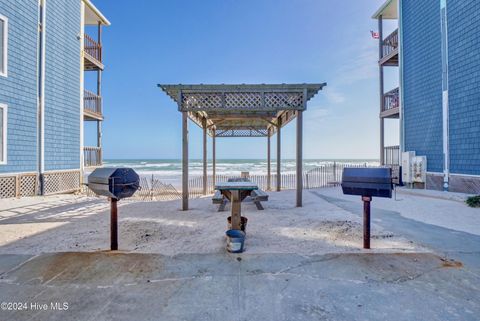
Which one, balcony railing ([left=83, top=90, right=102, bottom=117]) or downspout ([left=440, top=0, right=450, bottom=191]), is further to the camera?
balcony railing ([left=83, top=90, right=102, bottom=117])

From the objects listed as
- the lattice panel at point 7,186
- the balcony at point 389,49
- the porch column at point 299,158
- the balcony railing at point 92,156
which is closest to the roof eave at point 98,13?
the balcony railing at point 92,156

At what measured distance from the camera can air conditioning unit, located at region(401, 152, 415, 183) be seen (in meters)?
10.1

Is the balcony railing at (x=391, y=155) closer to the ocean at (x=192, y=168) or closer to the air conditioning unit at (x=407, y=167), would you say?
the air conditioning unit at (x=407, y=167)

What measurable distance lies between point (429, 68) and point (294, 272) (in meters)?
11.0

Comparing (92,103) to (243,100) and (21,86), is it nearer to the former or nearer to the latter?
(21,86)

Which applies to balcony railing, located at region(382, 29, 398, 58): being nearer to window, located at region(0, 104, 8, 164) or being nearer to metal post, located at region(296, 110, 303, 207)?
metal post, located at region(296, 110, 303, 207)

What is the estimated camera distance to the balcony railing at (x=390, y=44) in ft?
39.0

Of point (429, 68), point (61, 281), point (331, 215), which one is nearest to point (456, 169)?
point (429, 68)

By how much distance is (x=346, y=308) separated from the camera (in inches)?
81.1

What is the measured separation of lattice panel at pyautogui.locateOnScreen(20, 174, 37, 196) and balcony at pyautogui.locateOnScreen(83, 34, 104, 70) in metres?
6.49

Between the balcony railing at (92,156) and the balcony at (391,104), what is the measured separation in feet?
50.8

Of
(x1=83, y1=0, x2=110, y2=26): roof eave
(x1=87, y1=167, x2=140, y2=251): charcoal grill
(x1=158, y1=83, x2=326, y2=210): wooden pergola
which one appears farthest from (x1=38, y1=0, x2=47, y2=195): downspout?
(x1=87, y1=167, x2=140, y2=251): charcoal grill

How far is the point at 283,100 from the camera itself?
6.56m

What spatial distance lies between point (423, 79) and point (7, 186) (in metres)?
16.1
